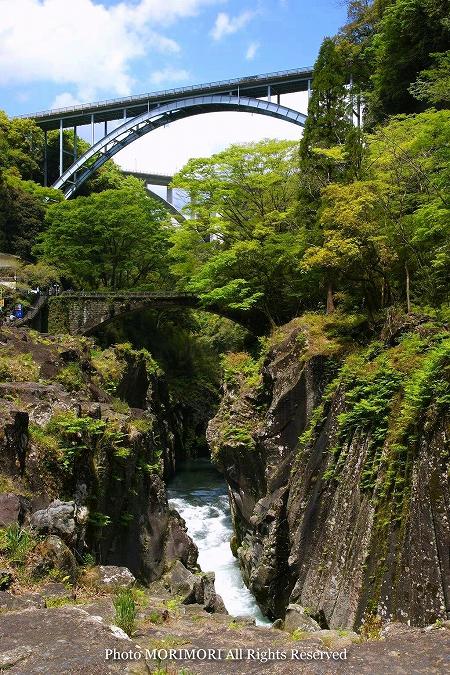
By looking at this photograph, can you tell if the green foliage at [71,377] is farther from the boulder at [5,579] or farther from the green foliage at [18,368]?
the boulder at [5,579]

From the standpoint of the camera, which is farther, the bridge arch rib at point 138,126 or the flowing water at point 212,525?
the bridge arch rib at point 138,126

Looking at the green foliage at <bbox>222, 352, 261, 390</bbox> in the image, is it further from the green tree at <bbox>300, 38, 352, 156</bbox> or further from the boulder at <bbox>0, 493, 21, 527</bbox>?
the boulder at <bbox>0, 493, 21, 527</bbox>

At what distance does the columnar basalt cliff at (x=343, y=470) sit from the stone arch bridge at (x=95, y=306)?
14544mm

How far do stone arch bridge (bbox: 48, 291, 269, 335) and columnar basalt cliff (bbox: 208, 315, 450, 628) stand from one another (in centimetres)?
1454

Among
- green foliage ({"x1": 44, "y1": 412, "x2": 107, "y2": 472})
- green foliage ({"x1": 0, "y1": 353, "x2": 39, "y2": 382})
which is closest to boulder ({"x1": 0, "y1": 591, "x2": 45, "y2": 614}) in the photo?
green foliage ({"x1": 44, "y1": 412, "x2": 107, "y2": 472})

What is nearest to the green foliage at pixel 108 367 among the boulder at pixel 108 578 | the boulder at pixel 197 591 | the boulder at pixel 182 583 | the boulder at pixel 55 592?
the boulder at pixel 182 583

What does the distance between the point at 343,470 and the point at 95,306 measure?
26930 mm

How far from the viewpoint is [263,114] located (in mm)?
49094

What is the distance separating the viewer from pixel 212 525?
25812 mm

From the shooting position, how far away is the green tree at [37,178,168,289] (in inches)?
1532

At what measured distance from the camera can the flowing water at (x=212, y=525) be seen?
738 inches

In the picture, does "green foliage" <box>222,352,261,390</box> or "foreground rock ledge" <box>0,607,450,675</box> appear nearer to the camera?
"foreground rock ledge" <box>0,607,450,675</box>

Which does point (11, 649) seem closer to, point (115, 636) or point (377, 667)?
point (115, 636)

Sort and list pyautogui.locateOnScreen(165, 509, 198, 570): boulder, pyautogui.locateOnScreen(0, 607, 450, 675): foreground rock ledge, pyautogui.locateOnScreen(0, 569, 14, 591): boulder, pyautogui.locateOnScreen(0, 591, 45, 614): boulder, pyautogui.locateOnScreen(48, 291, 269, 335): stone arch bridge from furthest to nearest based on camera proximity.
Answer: pyautogui.locateOnScreen(48, 291, 269, 335): stone arch bridge < pyautogui.locateOnScreen(165, 509, 198, 570): boulder < pyautogui.locateOnScreen(0, 569, 14, 591): boulder < pyautogui.locateOnScreen(0, 591, 45, 614): boulder < pyautogui.locateOnScreen(0, 607, 450, 675): foreground rock ledge
